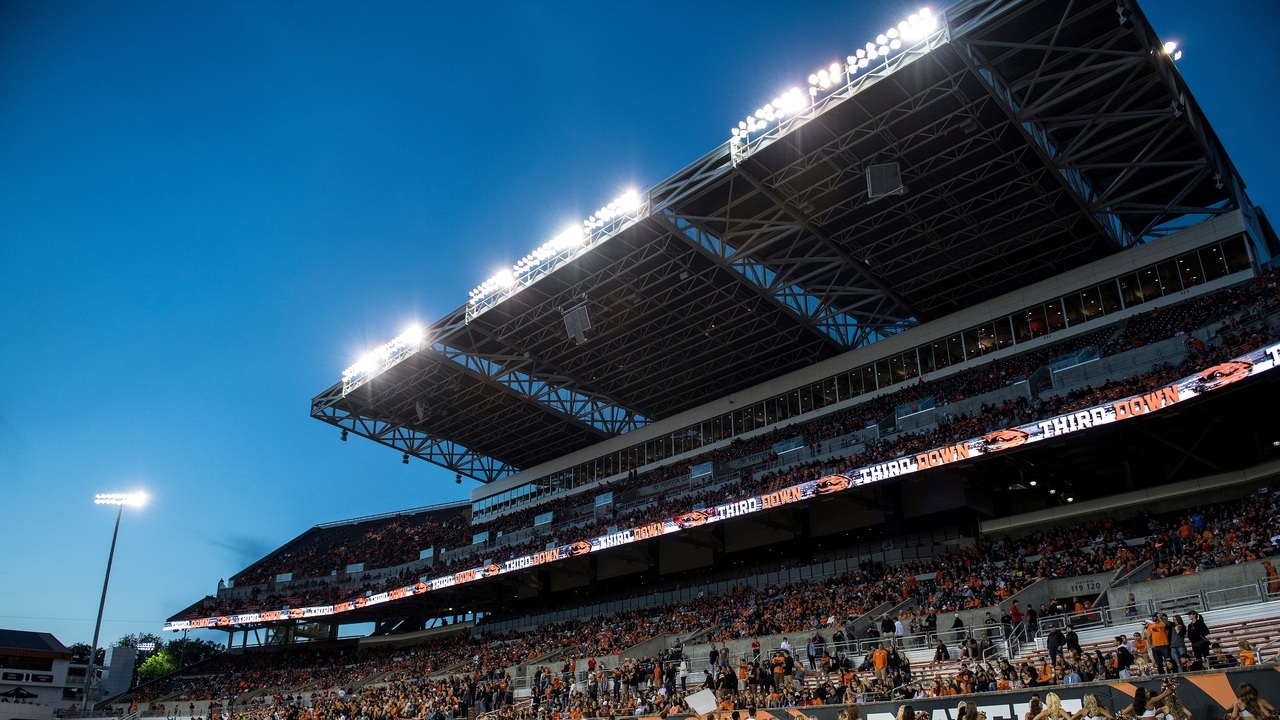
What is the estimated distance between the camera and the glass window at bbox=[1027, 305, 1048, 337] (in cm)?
3834

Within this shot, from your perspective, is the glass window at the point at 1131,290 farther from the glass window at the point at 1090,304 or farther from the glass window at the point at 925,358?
the glass window at the point at 925,358

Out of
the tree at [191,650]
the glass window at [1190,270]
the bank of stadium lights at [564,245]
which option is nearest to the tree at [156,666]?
the tree at [191,650]

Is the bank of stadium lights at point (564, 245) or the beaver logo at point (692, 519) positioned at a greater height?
the bank of stadium lights at point (564, 245)

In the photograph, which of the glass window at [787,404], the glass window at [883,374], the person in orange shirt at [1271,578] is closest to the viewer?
the person in orange shirt at [1271,578]

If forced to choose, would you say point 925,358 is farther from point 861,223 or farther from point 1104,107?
point 1104,107

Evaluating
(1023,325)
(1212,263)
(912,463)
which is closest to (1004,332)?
(1023,325)

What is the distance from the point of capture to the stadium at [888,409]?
25.2 m

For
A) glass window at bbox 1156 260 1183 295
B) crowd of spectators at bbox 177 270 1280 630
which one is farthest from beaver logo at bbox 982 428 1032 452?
glass window at bbox 1156 260 1183 295

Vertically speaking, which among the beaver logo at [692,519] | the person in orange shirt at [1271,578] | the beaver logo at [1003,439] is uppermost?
the beaver logo at [1003,439]

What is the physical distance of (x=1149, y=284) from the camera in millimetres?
35500

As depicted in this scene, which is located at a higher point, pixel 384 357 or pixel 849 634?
pixel 384 357

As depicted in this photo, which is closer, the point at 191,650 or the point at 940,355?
the point at 940,355

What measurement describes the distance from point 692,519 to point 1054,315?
718 inches

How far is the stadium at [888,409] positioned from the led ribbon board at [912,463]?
109 mm
